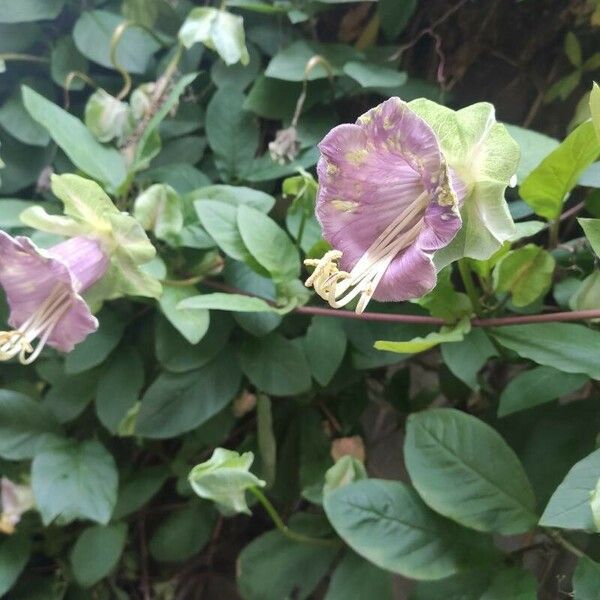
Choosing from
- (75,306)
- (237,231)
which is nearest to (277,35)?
(237,231)

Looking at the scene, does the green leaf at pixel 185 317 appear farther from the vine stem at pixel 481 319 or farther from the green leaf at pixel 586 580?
the green leaf at pixel 586 580

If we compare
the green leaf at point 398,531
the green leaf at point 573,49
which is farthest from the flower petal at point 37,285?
the green leaf at point 573,49

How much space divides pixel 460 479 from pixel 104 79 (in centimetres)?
60

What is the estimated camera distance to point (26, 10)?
783 millimetres

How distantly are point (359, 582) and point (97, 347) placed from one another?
33cm

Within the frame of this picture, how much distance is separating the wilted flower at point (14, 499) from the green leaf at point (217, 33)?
493mm

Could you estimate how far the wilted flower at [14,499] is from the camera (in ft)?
2.45

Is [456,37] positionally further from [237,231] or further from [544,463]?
[544,463]

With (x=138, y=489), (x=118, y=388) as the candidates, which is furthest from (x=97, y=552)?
(x=118, y=388)

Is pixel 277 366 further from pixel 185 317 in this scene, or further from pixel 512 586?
pixel 512 586

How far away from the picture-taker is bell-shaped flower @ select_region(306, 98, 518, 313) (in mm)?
339

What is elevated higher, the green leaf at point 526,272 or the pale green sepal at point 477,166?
the pale green sepal at point 477,166

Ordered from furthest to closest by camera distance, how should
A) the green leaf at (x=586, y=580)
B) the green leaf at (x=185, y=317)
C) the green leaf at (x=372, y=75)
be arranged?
the green leaf at (x=372, y=75) → the green leaf at (x=185, y=317) → the green leaf at (x=586, y=580)

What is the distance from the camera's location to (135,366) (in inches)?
28.0
